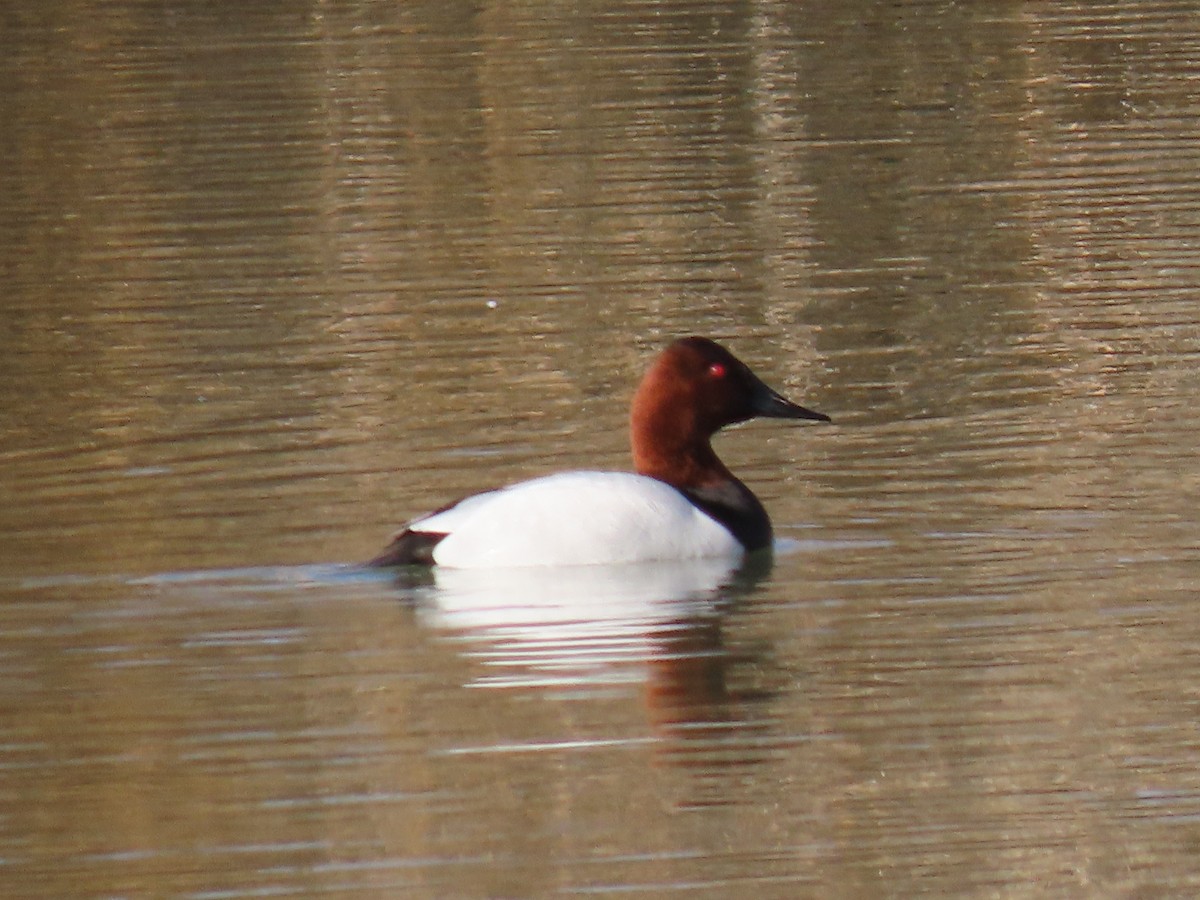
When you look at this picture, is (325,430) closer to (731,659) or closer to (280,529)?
(280,529)

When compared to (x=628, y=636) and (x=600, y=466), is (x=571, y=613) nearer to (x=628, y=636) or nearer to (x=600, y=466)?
(x=628, y=636)

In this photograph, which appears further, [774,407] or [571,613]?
[774,407]

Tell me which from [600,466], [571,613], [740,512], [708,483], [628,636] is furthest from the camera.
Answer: [600,466]

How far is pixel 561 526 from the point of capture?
378 inches

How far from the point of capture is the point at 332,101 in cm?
2323

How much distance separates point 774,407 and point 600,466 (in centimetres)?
100

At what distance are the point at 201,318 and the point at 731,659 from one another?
285 inches

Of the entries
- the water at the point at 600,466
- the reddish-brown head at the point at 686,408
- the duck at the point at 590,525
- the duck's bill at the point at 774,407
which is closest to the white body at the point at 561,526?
the duck at the point at 590,525

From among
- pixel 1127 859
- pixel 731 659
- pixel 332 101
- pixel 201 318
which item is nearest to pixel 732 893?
pixel 1127 859

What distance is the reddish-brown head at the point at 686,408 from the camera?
1045cm

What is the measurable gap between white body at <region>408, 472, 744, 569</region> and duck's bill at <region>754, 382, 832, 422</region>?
969 mm

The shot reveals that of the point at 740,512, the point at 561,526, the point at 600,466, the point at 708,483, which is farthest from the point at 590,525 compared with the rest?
the point at 600,466

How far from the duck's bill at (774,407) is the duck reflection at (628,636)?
1.01 metres

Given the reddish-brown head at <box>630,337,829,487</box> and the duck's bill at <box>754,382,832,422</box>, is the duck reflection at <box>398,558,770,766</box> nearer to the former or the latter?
the reddish-brown head at <box>630,337,829,487</box>
